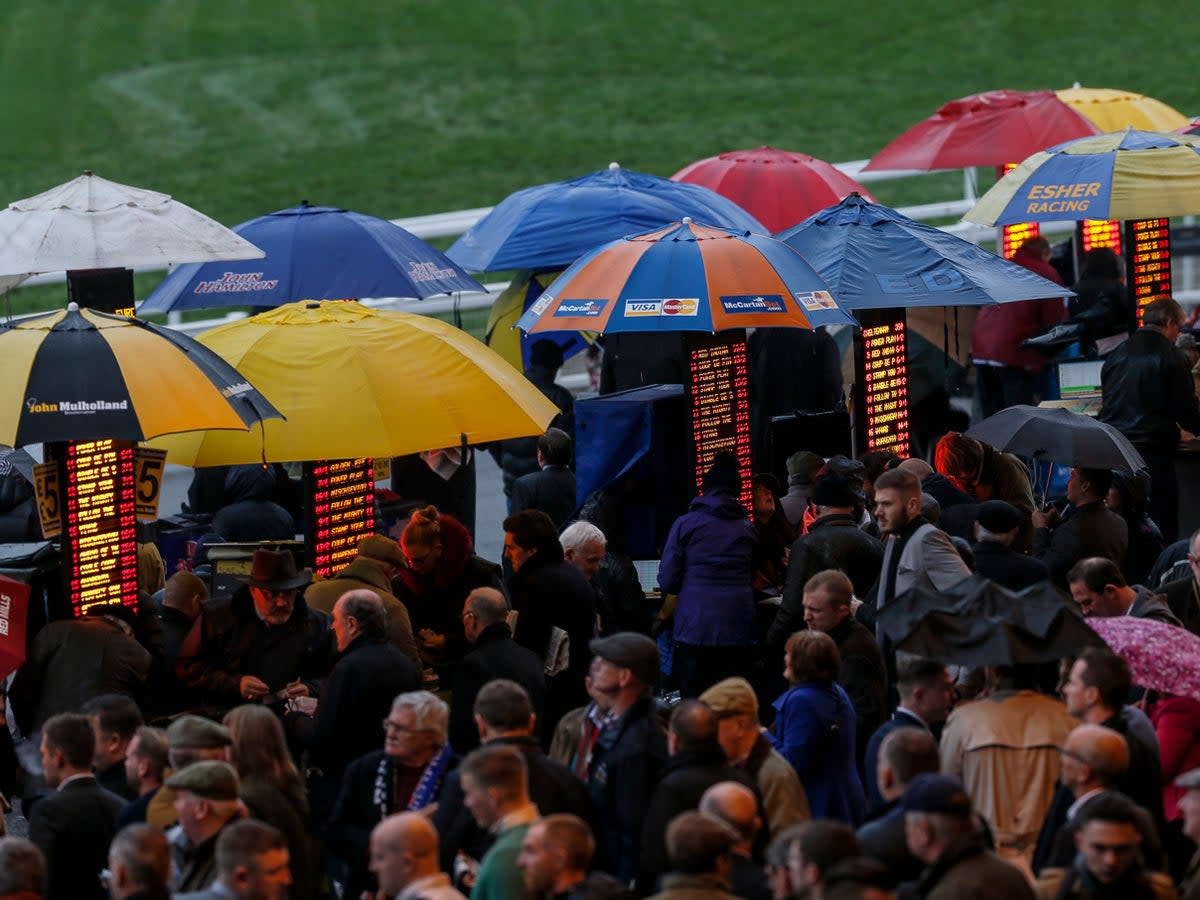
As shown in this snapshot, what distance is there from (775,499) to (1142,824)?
17.4 feet

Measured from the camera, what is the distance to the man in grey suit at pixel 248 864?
7.05m

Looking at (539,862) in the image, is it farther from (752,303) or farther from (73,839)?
(752,303)

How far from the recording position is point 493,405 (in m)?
11.1

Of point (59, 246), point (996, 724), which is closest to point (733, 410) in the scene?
point (59, 246)

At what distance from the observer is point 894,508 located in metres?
10.3

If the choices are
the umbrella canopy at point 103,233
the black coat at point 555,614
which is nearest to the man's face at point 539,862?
the black coat at point 555,614

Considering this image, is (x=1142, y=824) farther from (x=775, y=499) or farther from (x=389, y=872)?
(x=775, y=499)

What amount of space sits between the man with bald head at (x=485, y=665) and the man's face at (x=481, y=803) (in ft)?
6.13

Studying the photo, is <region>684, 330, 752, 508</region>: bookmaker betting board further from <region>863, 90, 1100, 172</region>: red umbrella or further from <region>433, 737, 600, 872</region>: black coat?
<region>863, 90, 1100, 172</region>: red umbrella

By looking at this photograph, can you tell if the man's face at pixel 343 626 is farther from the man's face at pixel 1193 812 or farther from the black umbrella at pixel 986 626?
the man's face at pixel 1193 812

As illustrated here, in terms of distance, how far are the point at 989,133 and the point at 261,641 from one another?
10.6 metres

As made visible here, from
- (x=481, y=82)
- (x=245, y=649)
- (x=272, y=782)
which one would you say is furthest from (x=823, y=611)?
(x=481, y=82)

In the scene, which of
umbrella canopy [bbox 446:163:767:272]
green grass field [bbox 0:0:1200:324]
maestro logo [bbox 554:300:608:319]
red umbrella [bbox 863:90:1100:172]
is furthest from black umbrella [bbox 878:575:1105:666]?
green grass field [bbox 0:0:1200:324]

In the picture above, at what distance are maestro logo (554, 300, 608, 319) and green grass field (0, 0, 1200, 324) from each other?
988 inches
